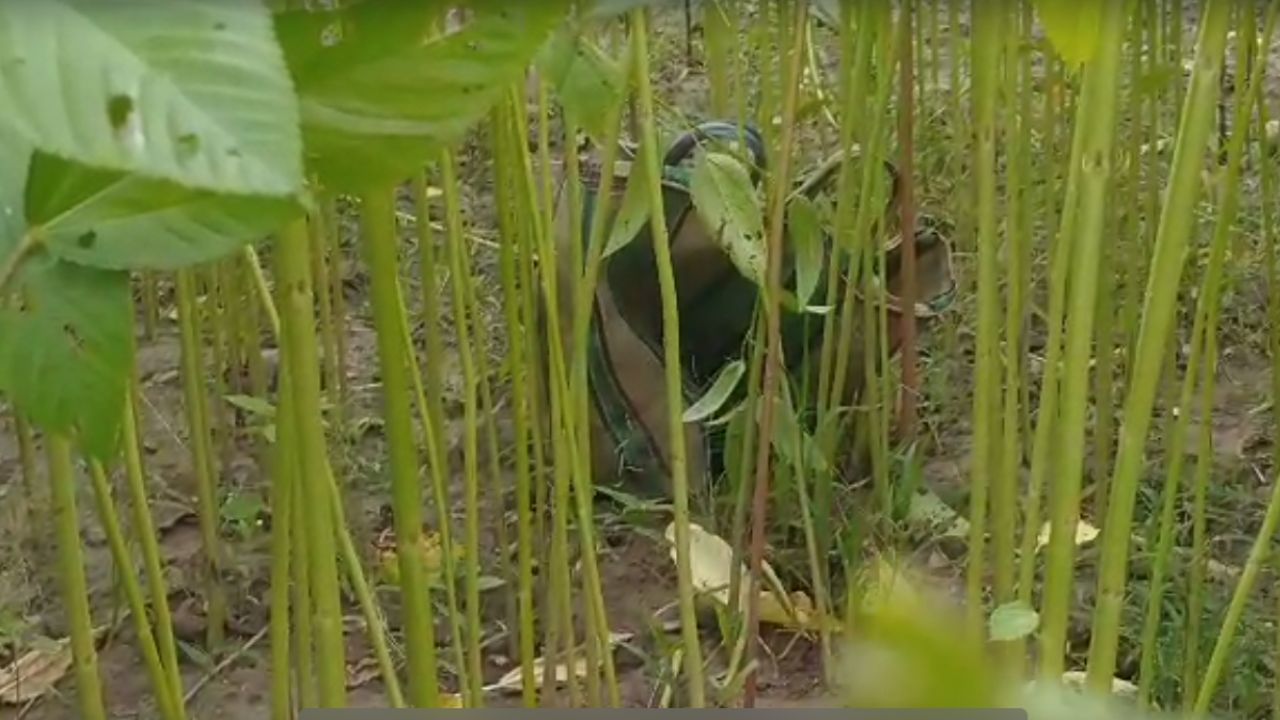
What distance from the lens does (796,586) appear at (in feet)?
4.14

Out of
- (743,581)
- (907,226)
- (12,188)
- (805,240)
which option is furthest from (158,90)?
(743,581)

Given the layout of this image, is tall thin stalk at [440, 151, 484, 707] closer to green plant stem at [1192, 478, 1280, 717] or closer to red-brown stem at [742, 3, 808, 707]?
red-brown stem at [742, 3, 808, 707]

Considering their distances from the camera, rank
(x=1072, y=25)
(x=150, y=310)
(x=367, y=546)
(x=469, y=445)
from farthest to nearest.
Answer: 1. (x=150, y=310)
2. (x=367, y=546)
3. (x=469, y=445)
4. (x=1072, y=25)

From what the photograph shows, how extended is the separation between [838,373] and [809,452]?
13 cm

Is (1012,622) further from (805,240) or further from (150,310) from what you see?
(150,310)

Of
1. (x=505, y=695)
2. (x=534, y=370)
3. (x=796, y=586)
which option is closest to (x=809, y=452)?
(x=796, y=586)

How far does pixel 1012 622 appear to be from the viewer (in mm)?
491

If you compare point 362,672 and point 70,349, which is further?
point 362,672

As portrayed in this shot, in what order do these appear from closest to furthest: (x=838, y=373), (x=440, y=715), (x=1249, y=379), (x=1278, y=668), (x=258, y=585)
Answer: (x=440, y=715), (x=1278, y=668), (x=838, y=373), (x=258, y=585), (x=1249, y=379)

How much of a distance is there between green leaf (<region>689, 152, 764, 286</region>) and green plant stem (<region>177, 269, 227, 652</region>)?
32 centimetres

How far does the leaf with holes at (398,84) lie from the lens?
0.83 ft

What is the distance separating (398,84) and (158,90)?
63 mm

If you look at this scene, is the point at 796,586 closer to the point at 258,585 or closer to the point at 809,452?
the point at 809,452

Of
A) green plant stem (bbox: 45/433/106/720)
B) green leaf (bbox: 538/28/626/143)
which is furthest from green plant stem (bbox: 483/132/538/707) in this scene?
green plant stem (bbox: 45/433/106/720)
